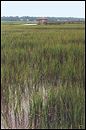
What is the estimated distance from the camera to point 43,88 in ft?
11.8

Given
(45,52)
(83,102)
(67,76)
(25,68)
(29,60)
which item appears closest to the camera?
(83,102)

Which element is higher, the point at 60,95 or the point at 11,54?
the point at 11,54

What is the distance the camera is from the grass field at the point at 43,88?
8.87 feet

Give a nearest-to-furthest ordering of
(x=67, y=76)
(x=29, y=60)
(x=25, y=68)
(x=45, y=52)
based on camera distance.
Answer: (x=67, y=76) < (x=25, y=68) < (x=29, y=60) < (x=45, y=52)

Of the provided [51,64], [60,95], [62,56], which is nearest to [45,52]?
[62,56]

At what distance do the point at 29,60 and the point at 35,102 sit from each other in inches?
75.7

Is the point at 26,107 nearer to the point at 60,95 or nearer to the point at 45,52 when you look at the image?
the point at 60,95

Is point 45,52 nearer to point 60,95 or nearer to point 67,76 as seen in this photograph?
point 67,76

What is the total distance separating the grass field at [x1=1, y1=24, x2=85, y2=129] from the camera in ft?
8.87

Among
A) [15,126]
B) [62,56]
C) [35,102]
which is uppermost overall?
[62,56]

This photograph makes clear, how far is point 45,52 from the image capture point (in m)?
5.11

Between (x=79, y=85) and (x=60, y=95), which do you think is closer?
(x=60, y=95)

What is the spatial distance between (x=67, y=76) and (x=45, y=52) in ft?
4.84

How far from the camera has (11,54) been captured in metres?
4.91
